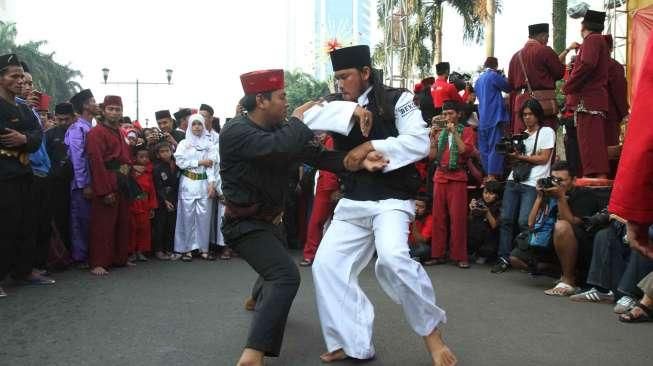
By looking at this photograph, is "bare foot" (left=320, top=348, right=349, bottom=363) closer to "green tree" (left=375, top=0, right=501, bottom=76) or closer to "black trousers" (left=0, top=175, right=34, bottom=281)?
"black trousers" (left=0, top=175, right=34, bottom=281)

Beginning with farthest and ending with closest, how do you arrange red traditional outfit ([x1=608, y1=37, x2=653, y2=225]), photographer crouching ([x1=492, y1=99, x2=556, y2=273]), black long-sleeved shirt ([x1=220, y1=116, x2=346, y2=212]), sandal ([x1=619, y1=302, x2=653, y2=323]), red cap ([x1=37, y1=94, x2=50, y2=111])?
red cap ([x1=37, y1=94, x2=50, y2=111]) < photographer crouching ([x1=492, y1=99, x2=556, y2=273]) < sandal ([x1=619, y1=302, x2=653, y2=323]) < black long-sleeved shirt ([x1=220, y1=116, x2=346, y2=212]) < red traditional outfit ([x1=608, y1=37, x2=653, y2=225])

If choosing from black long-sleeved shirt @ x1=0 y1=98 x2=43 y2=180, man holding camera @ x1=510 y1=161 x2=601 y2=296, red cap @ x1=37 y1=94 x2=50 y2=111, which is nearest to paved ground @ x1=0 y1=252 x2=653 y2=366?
man holding camera @ x1=510 y1=161 x2=601 y2=296

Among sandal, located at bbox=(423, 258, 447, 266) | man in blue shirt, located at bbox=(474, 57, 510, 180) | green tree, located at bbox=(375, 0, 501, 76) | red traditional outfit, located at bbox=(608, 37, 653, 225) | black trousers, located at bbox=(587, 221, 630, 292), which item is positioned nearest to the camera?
red traditional outfit, located at bbox=(608, 37, 653, 225)

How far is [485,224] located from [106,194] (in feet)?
14.5

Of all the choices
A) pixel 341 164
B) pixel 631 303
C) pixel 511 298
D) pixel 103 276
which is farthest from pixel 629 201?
pixel 103 276

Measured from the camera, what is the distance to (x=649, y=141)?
2.12 m

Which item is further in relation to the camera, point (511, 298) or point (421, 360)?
point (511, 298)

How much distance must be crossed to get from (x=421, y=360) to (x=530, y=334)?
1087 millimetres

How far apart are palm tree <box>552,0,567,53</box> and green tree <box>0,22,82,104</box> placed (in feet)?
143

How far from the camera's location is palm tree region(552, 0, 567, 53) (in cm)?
1518

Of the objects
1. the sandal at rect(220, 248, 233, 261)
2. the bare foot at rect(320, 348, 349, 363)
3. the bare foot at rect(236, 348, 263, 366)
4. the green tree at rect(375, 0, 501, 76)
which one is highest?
the green tree at rect(375, 0, 501, 76)

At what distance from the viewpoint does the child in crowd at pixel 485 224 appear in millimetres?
8008

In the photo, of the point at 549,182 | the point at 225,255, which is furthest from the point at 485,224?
the point at 225,255

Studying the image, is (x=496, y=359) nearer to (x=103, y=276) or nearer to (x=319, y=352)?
(x=319, y=352)
